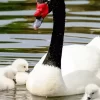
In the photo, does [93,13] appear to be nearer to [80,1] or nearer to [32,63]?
[80,1]

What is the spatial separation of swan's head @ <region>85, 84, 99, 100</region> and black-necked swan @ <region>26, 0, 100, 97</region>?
2.28 feet

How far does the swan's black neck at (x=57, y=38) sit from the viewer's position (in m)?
9.95

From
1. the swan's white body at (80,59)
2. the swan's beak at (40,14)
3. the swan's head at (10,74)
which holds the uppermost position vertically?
the swan's beak at (40,14)

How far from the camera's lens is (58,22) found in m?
10.0

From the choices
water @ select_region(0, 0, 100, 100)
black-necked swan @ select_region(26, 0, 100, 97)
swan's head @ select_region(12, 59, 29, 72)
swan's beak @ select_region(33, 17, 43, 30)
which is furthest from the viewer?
water @ select_region(0, 0, 100, 100)

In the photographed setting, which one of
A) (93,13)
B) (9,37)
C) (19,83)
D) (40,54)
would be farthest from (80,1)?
(19,83)

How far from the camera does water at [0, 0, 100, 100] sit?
1134 cm

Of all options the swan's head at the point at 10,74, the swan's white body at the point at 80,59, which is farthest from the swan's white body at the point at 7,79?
the swan's white body at the point at 80,59

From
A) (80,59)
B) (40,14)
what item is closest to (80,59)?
(80,59)

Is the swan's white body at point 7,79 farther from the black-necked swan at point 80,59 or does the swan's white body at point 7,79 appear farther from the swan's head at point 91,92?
the swan's head at point 91,92

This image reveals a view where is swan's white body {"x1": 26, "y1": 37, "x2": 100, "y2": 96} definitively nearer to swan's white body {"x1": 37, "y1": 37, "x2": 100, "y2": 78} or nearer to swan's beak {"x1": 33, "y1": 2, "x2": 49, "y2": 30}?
swan's white body {"x1": 37, "y1": 37, "x2": 100, "y2": 78}

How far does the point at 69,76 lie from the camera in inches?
396

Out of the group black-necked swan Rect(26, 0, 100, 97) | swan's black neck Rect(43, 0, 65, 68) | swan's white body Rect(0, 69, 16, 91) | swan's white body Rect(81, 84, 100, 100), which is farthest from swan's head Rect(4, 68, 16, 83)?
swan's white body Rect(81, 84, 100, 100)

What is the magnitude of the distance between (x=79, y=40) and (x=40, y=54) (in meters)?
1.07
